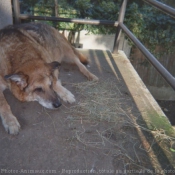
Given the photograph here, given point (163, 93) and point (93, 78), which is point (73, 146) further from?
point (163, 93)

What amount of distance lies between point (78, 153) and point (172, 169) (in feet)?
2.63

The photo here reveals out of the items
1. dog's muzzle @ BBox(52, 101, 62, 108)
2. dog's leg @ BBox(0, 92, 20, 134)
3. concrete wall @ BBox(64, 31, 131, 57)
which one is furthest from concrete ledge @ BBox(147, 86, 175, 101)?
dog's leg @ BBox(0, 92, 20, 134)

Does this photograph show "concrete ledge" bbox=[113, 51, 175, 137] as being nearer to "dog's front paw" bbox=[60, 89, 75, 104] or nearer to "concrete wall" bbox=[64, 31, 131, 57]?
"dog's front paw" bbox=[60, 89, 75, 104]

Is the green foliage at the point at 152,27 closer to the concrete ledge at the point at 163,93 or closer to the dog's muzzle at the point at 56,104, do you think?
the concrete ledge at the point at 163,93

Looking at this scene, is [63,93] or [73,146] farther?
[63,93]

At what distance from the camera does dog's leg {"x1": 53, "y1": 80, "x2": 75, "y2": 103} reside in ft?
8.05

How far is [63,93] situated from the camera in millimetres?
2529

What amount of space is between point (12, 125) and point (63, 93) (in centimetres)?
77

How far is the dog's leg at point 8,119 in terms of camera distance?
1.94 meters

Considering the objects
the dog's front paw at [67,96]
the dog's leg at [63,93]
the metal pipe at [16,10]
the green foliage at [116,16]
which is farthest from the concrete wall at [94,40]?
the dog's front paw at [67,96]

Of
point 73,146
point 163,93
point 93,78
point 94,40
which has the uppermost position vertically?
point 93,78

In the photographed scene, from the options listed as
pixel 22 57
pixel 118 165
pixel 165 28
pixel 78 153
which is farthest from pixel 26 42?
pixel 165 28

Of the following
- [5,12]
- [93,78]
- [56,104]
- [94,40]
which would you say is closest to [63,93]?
[56,104]

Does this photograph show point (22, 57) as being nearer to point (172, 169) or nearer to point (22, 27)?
point (22, 27)
